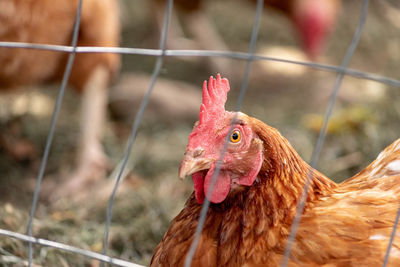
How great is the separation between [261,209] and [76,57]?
1998 mm

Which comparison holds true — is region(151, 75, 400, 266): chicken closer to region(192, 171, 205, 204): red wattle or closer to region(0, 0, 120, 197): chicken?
region(192, 171, 205, 204): red wattle

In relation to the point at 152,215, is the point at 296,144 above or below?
above

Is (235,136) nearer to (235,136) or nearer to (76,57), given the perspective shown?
(235,136)

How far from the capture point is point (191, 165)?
1.23 meters

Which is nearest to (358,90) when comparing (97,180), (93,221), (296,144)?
(296,144)

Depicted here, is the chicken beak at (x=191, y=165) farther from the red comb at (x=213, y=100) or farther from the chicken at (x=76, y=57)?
the chicken at (x=76, y=57)

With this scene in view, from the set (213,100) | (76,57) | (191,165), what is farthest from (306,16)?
(191,165)

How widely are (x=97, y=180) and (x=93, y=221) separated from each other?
54 centimetres

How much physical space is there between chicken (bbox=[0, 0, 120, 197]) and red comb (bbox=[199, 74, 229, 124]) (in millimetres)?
1556

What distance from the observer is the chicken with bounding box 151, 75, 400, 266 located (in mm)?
1241

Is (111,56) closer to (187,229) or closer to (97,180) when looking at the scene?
(97,180)

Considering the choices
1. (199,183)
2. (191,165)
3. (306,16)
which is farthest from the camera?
(306,16)

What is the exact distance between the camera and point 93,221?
245 centimetres

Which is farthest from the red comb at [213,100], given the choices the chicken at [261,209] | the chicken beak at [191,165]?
the chicken beak at [191,165]
